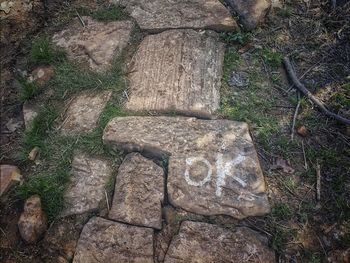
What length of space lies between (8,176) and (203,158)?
139cm

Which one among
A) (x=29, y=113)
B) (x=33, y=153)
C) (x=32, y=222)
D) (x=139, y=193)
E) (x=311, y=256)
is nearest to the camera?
(x=311, y=256)

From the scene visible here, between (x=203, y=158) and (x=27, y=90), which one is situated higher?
(x=27, y=90)

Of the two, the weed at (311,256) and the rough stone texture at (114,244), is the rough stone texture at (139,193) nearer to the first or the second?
the rough stone texture at (114,244)

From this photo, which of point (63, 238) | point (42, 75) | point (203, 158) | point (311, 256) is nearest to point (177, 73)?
point (203, 158)

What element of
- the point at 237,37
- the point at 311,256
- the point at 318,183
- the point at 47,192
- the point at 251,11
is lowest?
the point at 311,256

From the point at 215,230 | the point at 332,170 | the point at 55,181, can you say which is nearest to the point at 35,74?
the point at 55,181

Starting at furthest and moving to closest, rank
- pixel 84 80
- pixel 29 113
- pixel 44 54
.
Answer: pixel 44 54 → pixel 84 80 → pixel 29 113

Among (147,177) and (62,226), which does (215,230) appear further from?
(62,226)

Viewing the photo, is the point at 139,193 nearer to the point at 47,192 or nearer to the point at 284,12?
the point at 47,192

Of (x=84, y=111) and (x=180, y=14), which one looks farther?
(x=180, y=14)

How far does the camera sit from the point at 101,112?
2723 mm

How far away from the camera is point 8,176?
7.86ft

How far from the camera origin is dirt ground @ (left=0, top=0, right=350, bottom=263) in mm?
2201

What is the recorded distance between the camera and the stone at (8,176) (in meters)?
2.36
